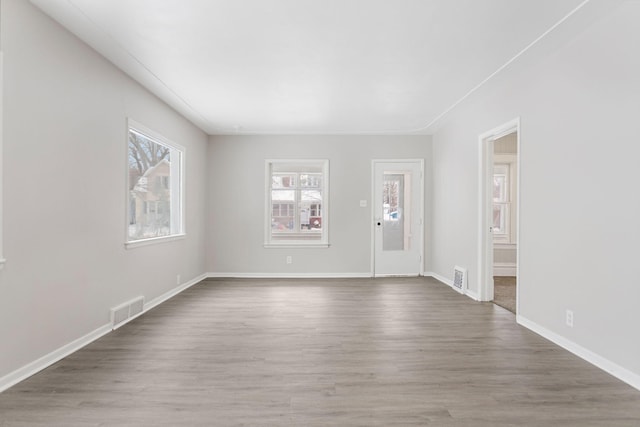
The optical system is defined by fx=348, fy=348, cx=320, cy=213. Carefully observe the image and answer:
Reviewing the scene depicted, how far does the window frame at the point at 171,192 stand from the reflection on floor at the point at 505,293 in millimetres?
4364

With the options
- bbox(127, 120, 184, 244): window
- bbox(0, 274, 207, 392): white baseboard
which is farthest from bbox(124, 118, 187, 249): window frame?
bbox(0, 274, 207, 392): white baseboard

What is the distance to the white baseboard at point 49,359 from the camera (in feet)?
7.44

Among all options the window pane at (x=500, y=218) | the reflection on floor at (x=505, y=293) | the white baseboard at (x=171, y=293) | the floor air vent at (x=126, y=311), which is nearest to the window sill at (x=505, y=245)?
the window pane at (x=500, y=218)

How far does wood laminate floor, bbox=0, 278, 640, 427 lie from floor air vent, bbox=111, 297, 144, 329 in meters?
0.14

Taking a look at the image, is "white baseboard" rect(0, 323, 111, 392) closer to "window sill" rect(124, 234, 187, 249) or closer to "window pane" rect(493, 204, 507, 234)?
"window sill" rect(124, 234, 187, 249)

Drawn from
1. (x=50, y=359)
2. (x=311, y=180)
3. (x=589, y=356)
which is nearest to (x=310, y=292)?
(x=311, y=180)

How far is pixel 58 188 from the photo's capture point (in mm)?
2699

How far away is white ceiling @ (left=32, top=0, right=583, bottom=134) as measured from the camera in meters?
2.45

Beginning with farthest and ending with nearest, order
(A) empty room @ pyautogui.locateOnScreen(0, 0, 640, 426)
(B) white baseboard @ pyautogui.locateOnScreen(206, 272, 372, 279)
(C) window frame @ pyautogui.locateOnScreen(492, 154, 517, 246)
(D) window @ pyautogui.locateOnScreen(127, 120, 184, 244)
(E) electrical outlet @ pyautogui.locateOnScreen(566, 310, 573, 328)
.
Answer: (C) window frame @ pyautogui.locateOnScreen(492, 154, 517, 246) < (B) white baseboard @ pyautogui.locateOnScreen(206, 272, 372, 279) < (D) window @ pyautogui.locateOnScreen(127, 120, 184, 244) < (E) electrical outlet @ pyautogui.locateOnScreen(566, 310, 573, 328) < (A) empty room @ pyautogui.locateOnScreen(0, 0, 640, 426)

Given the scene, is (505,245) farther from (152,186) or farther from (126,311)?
(126,311)

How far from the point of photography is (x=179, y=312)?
4066 mm

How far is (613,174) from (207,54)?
3384 mm

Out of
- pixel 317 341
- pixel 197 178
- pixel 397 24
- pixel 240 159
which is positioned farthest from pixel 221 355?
pixel 240 159

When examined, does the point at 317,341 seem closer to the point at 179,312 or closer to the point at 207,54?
the point at 179,312
